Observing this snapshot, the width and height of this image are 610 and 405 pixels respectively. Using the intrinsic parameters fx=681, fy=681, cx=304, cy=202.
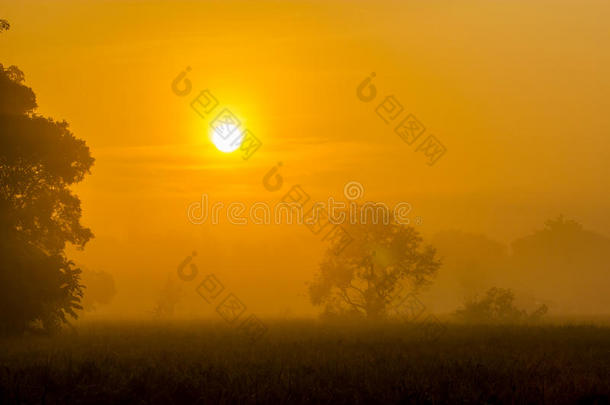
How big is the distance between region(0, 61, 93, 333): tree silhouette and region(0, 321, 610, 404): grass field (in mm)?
5231

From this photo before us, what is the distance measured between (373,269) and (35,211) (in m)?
26.0

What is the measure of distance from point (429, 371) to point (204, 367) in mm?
5086

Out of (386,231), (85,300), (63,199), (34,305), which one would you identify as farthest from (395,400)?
(85,300)

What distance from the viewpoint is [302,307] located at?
134 m

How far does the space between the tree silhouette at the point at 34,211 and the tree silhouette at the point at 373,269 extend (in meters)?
22.0

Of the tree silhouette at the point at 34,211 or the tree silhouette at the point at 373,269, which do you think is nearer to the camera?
the tree silhouette at the point at 34,211

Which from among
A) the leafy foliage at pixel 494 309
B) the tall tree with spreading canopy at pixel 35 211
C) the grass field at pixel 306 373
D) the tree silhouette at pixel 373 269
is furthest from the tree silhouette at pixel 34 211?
the leafy foliage at pixel 494 309

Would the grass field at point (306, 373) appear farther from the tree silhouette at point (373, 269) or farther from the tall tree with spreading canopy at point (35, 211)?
the tree silhouette at point (373, 269)

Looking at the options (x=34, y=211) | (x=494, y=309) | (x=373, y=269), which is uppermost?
(x=34, y=211)

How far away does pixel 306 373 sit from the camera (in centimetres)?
1509

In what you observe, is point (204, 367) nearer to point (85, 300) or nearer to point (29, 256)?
point (29, 256)

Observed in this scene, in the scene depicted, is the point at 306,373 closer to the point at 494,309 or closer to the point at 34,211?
the point at 34,211

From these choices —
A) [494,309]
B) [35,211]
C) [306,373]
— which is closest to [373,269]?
[494,309]

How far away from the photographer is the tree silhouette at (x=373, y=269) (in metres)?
48.6
